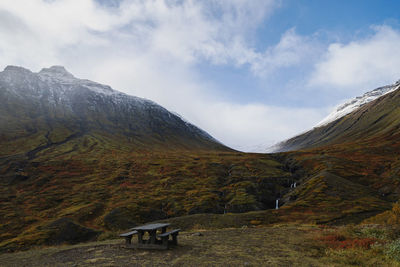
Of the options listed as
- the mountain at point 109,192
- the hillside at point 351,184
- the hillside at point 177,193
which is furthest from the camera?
the hillside at point 351,184

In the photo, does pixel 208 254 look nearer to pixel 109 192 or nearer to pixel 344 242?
pixel 344 242

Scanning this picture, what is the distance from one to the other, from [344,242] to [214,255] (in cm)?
1085

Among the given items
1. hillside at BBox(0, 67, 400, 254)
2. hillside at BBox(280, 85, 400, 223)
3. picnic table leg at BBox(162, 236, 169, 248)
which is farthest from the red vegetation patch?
hillside at BBox(280, 85, 400, 223)

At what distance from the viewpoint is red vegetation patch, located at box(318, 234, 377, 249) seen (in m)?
19.7

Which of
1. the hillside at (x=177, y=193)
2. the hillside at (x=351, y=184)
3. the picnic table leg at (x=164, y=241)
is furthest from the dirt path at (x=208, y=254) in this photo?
the hillside at (x=351, y=184)

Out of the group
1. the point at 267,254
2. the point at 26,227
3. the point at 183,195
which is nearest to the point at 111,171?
the point at 183,195

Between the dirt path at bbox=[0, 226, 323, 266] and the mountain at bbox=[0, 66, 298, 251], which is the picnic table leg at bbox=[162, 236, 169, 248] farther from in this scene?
the mountain at bbox=[0, 66, 298, 251]

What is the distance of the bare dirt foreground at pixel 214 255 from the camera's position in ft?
56.7

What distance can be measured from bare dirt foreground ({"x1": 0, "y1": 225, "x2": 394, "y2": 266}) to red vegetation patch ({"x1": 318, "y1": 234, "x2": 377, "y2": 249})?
1.02 metres

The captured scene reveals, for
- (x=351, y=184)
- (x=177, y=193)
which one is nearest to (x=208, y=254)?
(x=177, y=193)

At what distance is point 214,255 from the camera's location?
63.1 feet

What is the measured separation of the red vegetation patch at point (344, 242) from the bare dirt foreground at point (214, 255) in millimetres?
1023

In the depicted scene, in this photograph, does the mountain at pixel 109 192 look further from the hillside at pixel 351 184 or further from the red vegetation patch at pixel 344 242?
the red vegetation patch at pixel 344 242

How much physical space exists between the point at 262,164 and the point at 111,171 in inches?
2603
